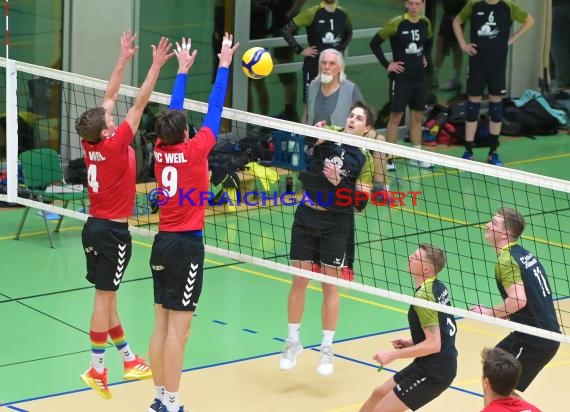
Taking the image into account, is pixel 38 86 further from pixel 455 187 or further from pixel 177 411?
pixel 177 411

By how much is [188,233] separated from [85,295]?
3.73 m

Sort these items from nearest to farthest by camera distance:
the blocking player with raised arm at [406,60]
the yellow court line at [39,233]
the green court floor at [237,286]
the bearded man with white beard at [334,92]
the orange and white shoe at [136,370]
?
the orange and white shoe at [136,370] < the green court floor at [237,286] < the bearded man with white beard at [334,92] < the yellow court line at [39,233] < the blocking player with raised arm at [406,60]

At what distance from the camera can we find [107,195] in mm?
9164

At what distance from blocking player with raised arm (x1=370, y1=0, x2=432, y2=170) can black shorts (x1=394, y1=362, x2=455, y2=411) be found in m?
9.15

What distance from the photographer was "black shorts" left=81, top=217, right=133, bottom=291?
920cm

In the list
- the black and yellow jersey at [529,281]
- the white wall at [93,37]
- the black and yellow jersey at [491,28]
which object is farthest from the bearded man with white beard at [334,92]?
the black and yellow jersey at [491,28]

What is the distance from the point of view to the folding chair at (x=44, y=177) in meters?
13.7

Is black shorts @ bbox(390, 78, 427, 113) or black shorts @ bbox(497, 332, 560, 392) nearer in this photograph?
black shorts @ bbox(497, 332, 560, 392)

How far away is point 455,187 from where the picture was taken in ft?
56.3

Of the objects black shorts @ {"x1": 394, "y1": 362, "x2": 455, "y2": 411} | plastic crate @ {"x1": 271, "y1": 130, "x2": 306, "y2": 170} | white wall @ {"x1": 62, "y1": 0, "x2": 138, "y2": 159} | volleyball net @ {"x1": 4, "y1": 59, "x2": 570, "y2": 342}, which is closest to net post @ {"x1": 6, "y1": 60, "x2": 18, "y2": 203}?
volleyball net @ {"x1": 4, "y1": 59, "x2": 570, "y2": 342}

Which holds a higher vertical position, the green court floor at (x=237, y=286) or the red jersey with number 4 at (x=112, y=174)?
the red jersey with number 4 at (x=112, y=174)

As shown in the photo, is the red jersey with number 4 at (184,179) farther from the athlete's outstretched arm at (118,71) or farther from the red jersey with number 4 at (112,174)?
the athlete's outstretched arm at (118,71)

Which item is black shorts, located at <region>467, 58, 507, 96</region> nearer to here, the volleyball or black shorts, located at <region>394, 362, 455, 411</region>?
the volleyball

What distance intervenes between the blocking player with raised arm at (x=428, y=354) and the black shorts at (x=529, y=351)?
440 mm
